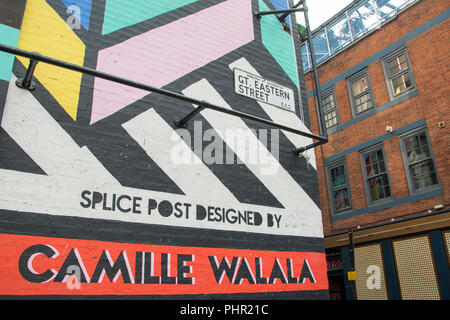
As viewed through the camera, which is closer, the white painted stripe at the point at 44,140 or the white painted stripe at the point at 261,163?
the white painted stripe at the point at 44,140

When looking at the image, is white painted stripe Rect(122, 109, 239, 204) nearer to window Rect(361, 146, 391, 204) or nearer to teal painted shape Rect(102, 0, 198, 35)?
teal painted shape Rect(102, 0, 198, 35)

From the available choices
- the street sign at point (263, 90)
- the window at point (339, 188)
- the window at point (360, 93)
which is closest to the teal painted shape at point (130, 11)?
the street sign at point (263, 90)

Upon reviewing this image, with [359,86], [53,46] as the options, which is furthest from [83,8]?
[359,86]

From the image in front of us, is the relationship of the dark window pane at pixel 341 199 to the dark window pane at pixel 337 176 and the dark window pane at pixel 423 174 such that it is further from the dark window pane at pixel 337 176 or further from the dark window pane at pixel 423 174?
the dark window pane at pixel 423 174

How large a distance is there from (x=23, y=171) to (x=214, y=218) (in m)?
2.51

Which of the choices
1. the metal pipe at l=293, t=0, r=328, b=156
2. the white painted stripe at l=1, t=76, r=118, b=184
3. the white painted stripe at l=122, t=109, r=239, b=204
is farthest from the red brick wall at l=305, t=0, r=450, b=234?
the white painted stripe at l=1, t=76, r=118, b=184

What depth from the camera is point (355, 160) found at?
43.7 feet

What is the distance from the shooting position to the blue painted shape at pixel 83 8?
16.3 feet

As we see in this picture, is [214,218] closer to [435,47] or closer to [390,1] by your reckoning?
[435,47]

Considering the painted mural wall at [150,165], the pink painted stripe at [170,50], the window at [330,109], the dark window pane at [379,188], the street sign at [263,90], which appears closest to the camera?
the painted mural wall at [150,165]

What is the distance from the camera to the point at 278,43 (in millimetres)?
7234

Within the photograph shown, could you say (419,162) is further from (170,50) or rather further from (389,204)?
(170,50)

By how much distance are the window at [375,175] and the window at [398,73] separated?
213cm
